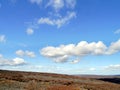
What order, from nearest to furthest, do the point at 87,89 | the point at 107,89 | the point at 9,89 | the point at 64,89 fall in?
the point at 9,89, the point at 64,89, the point at 87,89, the point at 107,89

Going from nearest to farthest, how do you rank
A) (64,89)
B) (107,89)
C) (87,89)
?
(64,89), (87,89), (107,89)

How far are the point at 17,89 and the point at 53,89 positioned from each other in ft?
18.5

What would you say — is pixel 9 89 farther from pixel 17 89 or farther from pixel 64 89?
pixel 64 89

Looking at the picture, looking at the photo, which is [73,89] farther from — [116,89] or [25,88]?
[116,89]

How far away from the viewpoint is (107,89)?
153ft

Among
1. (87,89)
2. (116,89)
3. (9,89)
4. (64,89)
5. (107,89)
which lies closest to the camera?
(9,89)

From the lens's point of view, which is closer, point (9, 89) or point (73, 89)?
point (9, 89)

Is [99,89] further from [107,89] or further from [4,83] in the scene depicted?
[4,83]

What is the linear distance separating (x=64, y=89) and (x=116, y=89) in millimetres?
17733

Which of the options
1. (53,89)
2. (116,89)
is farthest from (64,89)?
(116,89)

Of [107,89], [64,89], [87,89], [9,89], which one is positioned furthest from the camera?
[107,89]

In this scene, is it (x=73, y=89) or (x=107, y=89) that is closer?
(x=73, y=89)

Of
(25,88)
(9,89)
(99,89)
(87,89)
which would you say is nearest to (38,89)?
(25,88)

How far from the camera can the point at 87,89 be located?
1713 inches
